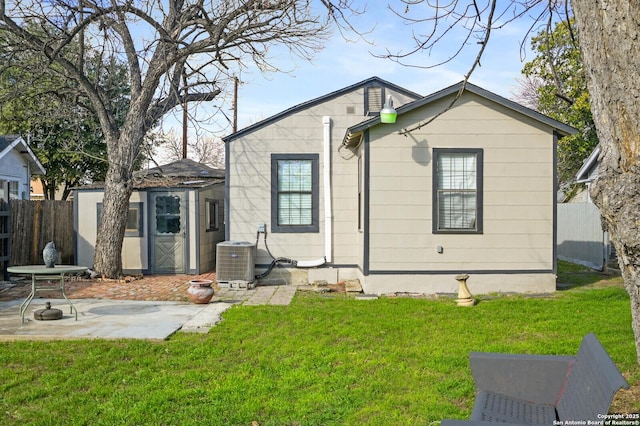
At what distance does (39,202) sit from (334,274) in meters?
6.79

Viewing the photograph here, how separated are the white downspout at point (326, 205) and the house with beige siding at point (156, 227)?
2.87m

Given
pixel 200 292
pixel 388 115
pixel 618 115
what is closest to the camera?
pixel 618 115

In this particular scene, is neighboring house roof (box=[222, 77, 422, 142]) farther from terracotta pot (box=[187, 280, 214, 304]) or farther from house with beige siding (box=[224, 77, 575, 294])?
terracotta pot (box=[187, 280, 214, 304])

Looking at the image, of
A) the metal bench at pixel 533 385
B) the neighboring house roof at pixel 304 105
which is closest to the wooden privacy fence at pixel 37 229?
the neighboring house roof at pixel 304 105

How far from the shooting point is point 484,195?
9516mm

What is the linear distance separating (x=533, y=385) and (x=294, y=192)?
315 inches

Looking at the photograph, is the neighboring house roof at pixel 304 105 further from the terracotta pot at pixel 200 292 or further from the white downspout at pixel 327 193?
the terracotta pot at pixel 200 292

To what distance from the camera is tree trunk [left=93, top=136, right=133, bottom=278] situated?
37.5 ft

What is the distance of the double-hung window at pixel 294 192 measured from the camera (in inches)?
431

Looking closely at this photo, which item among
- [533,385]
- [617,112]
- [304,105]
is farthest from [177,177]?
[617,112]

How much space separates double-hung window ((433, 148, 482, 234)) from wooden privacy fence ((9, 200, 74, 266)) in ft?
27.6

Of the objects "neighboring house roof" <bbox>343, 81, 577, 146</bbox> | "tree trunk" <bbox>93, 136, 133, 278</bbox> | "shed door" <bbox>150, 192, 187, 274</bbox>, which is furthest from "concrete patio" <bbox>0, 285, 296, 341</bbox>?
"neighboring house roof" <bbox>343, 81, 577, 146</bbox>

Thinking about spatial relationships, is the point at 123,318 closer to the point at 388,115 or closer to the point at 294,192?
the point at 294,192

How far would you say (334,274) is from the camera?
10.9 metres
